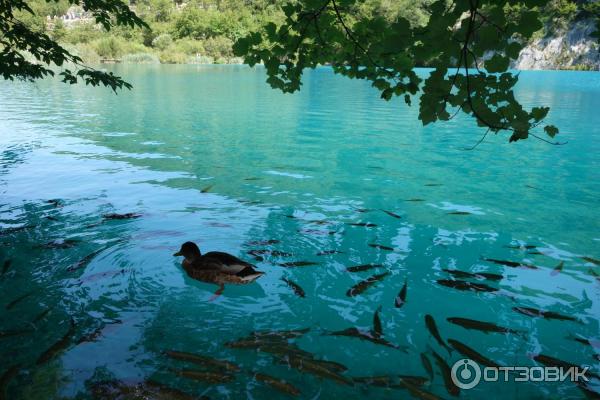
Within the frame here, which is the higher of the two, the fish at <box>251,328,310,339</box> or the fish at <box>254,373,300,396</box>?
the fish at <box>254,373,300,396</box>

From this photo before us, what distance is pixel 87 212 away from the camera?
9430mm

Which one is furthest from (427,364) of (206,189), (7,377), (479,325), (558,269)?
(206,189)

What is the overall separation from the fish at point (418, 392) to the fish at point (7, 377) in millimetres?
3774

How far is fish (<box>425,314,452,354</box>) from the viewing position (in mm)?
4966

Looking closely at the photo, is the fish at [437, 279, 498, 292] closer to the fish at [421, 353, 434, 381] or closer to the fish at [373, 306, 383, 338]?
the fish at [373, 306, 383, 338]

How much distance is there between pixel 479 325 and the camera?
5.38 meters

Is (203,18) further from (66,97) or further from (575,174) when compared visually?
(575,174)

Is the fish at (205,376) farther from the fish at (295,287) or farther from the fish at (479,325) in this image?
the fish at (479,325)

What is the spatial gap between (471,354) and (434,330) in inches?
22.9

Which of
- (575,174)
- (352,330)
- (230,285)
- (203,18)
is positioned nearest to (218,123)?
(575,174)

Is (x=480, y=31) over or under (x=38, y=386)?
over

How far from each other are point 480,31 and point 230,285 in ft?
15.6

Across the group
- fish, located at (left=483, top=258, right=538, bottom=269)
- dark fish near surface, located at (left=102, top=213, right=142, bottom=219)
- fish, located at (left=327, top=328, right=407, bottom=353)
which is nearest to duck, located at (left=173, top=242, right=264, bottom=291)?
fish, located at (left=327, top=328, right=407, bottom=353)

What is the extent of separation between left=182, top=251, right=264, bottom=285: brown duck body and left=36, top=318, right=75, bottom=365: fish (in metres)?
1.82
